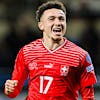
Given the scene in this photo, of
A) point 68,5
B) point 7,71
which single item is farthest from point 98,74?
point 68,5

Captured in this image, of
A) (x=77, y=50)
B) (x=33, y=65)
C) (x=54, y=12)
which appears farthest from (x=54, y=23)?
(x=33, y=65)

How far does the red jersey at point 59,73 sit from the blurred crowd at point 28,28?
433cm

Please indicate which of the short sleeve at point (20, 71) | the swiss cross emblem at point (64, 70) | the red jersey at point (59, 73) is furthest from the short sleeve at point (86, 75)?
the short sleeve at point (20, 71)

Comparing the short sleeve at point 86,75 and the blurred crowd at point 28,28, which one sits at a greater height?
the short sleeve at point 86,75

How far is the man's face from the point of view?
5633mm

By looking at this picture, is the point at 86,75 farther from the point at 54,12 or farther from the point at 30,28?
the point at 30,28

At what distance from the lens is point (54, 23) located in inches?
224

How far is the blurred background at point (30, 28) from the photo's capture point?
10227 millimetres

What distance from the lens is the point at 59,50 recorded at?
226 inches

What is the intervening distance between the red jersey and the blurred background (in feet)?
11.9

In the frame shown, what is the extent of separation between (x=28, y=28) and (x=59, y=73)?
5319 mm

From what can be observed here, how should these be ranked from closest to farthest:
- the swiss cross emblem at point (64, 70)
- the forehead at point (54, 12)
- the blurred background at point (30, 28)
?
1. the swiss cross emblem at point (64, 70)
2. the forehead at point (54, 12)
3. the blurred background at point (30, 28)

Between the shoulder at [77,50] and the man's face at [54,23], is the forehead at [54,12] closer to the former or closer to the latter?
the man's face at [54,23]

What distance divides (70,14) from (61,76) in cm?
591
